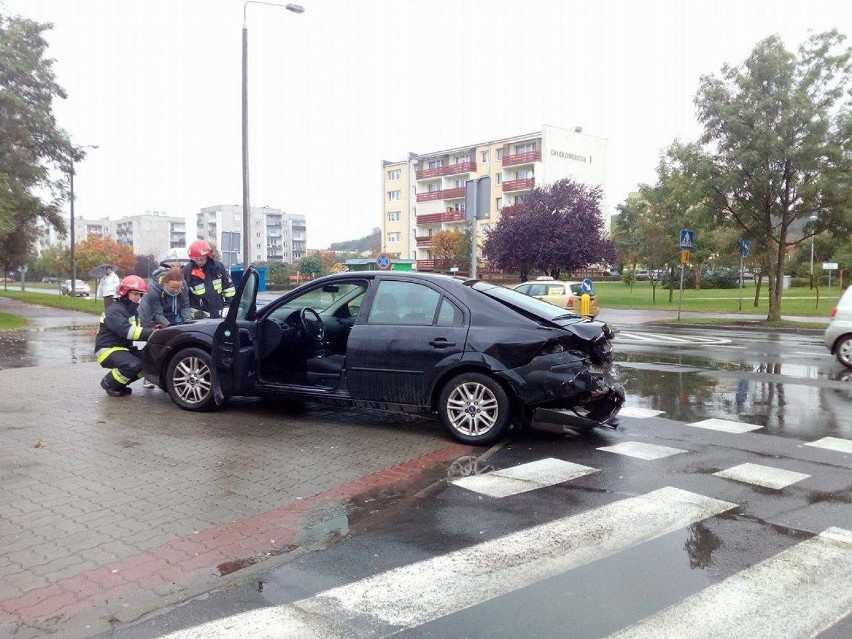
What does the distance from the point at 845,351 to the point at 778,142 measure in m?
10.7

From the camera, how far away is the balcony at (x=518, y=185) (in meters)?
67.2

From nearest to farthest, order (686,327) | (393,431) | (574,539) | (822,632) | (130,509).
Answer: (822,632) → (574,539) → (130,509) → (393,431) → (686,327)

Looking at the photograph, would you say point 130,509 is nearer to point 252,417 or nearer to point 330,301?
point 252,417

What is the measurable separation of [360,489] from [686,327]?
19356mm

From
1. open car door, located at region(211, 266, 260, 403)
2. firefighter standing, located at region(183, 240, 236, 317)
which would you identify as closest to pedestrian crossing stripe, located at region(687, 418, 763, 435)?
open car door, located at region(211, 266, 260, 403)

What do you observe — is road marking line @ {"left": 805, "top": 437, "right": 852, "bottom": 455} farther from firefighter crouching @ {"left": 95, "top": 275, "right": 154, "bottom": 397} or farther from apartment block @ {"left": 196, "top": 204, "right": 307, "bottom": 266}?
apartment block @ {"left": 196, "top": 204, "right": 307, "bottom": 266}

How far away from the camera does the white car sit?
469 inches

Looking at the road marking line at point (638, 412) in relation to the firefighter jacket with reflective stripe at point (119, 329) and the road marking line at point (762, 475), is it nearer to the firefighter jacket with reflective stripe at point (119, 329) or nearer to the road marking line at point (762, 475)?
the road marking line at point (762, 475)

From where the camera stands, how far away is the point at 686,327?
22531 millimetres

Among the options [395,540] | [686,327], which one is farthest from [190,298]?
[686,327]

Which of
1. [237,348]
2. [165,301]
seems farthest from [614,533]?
[165,301]

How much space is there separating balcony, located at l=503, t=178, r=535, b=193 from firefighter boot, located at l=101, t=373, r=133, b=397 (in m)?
60.6

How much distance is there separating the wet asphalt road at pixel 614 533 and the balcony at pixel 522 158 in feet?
201

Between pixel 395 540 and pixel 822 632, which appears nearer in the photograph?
pixel 822 632
